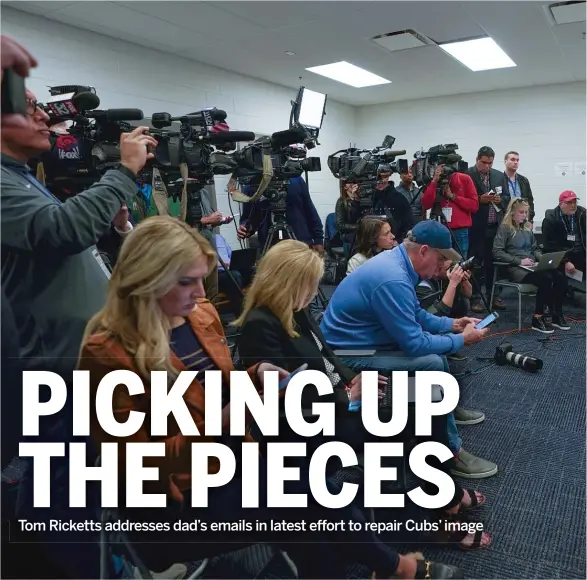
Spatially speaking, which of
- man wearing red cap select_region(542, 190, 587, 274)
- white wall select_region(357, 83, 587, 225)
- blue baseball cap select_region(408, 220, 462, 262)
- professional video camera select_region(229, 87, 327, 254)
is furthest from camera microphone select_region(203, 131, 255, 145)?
white wall select_region(357, 83, 587, 225)

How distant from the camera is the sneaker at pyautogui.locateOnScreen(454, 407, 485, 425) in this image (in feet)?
8.23

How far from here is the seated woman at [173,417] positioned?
1034 mm

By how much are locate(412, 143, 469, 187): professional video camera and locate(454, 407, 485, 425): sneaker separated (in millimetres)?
2162

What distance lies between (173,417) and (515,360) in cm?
268

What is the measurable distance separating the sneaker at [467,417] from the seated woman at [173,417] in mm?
1389

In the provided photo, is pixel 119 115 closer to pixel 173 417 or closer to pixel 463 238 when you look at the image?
pixel 173 417

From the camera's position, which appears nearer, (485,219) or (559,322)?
(559,322)

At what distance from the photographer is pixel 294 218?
3.61 meters

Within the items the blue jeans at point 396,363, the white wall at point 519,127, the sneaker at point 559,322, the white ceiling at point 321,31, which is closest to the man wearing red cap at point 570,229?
the sneaker at point 559,322

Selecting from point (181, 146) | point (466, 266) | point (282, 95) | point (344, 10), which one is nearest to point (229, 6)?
point (344, 10)

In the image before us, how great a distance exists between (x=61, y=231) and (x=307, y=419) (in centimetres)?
79

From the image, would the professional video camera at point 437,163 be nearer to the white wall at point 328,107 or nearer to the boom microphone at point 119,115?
the white wall at point 328,107

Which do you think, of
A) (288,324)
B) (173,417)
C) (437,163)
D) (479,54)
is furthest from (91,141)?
(479,54)

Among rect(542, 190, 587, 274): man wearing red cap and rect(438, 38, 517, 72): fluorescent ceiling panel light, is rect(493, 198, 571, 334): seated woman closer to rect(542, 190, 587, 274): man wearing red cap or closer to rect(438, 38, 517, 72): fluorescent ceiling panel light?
rect(542, 190, 587, 274): man wearing red cap
